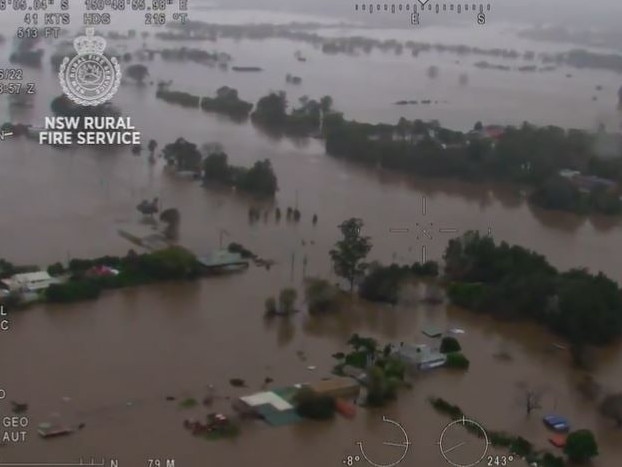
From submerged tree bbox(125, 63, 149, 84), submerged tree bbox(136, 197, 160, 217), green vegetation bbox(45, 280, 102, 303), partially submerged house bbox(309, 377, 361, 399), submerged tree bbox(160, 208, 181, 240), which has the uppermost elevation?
submerged tree bbox(125, 63, 149, 84)

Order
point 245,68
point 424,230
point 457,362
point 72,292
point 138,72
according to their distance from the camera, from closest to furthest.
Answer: point 457,362
point 72,292
point 424,230
point 138,72
point 245,68

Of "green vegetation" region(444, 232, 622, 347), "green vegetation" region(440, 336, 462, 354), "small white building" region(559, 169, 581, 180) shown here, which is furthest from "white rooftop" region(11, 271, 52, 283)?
"small white building" region(559, 169, 581, 180)

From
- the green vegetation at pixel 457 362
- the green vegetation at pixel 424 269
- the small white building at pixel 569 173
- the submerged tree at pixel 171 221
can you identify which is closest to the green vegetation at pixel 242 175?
the submerged tree at pixel 171 221

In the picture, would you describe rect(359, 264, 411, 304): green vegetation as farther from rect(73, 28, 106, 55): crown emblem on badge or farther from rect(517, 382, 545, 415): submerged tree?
rect(73, 28, 106, 55): crown emblem on badge

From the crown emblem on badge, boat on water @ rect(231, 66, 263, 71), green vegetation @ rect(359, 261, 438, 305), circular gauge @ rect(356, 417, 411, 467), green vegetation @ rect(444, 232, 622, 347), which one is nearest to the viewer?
circular gauge @ rect(356, 417, 411, 467)

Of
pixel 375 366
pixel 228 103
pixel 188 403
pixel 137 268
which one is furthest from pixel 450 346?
pixel 228 103

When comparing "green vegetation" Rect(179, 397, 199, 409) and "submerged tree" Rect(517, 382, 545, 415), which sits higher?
"green vegetation" Rect(179, 397, 199, 409)

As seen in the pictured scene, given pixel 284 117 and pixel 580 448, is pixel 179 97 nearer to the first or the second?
pixel 284 117
